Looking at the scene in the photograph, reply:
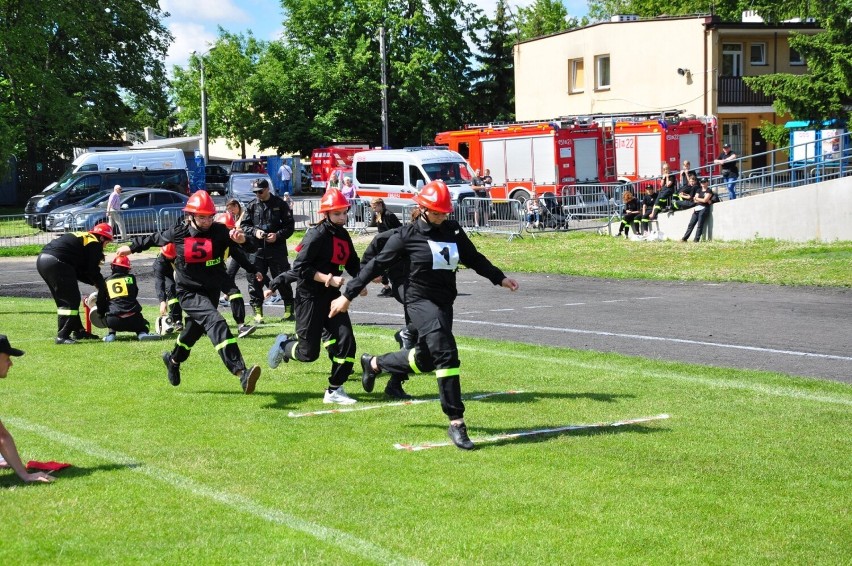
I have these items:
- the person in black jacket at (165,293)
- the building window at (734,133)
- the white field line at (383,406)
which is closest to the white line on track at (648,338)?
the person in black jacket at (165,293)

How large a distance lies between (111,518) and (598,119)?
3361 centimetres

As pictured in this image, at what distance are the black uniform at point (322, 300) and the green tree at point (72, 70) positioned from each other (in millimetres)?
39828

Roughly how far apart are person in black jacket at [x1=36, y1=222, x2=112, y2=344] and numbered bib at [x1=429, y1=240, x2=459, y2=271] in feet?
23.2

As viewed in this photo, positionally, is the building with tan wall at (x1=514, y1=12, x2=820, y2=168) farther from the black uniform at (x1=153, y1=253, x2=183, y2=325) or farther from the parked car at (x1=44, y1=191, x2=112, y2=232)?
the black uniform at (x1=153, y1=253, x2=183, y2=325)

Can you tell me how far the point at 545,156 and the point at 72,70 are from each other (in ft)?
104

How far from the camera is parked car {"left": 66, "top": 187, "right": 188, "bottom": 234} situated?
32188 mm

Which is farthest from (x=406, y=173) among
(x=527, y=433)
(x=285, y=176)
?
(x=527, y=433)

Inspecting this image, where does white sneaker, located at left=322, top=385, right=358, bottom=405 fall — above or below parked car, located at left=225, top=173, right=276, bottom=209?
below

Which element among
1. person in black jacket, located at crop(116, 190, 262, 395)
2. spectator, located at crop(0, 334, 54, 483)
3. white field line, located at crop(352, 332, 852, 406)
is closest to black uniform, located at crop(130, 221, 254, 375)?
person in black jacket, located at crop(116, 190, 262, 395)

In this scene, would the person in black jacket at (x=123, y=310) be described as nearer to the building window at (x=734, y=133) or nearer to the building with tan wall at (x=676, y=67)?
the building with tan wall at (x=676, y=67)

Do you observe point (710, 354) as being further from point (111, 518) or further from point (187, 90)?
point (187, 90)

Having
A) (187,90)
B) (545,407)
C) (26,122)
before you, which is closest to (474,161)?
(26,122)

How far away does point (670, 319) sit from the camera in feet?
52.1

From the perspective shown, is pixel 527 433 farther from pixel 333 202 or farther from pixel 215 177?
pixel 215 177
